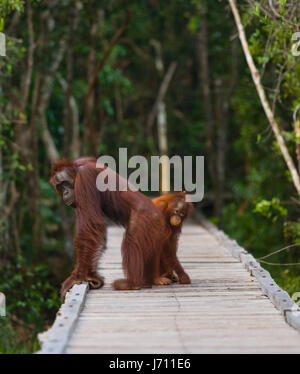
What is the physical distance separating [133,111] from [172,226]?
1232cm

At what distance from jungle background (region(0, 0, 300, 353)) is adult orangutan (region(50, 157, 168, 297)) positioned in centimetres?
181

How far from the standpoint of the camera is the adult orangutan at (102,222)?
16.0ft

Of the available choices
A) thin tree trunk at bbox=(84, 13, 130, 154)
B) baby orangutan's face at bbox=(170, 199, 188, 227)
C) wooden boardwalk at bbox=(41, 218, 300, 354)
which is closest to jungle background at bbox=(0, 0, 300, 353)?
thin tree trunk at bbox=(84, 13, 130, 154)

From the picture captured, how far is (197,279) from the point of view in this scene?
562 cm

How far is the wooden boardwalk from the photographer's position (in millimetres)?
3502

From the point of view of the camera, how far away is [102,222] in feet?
16.0

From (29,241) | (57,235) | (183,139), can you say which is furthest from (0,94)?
(183,139)

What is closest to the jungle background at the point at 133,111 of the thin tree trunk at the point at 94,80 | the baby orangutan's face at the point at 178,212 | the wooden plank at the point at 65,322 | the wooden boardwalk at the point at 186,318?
the thin tree trunk at the point at 94,80

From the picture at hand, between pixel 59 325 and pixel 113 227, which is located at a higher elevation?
pixel 59 325

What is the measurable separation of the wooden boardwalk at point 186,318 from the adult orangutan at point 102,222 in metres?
0.17

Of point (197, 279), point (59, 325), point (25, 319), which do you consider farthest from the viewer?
point (25, 319)

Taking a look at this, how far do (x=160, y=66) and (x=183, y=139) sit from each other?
1.79m
